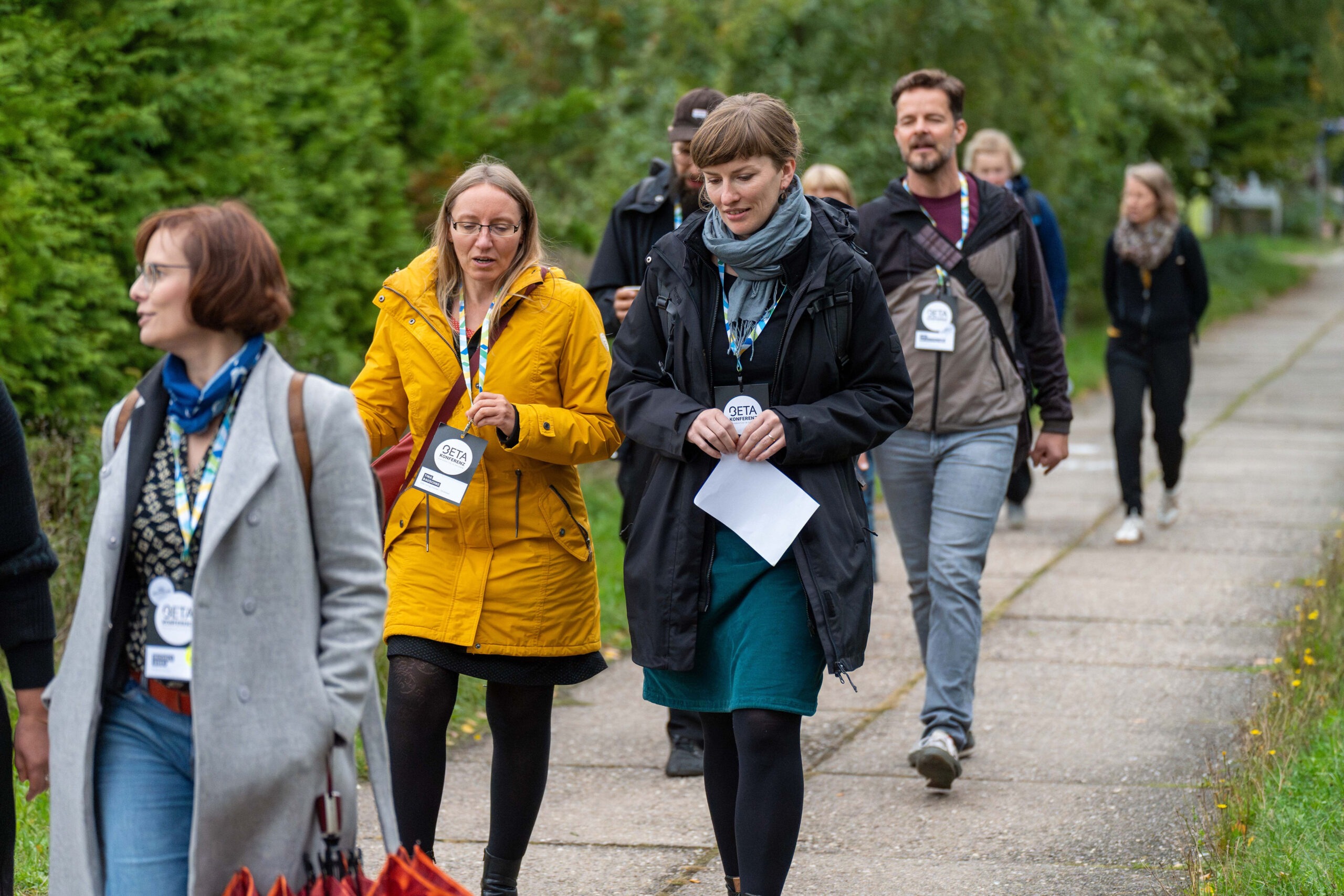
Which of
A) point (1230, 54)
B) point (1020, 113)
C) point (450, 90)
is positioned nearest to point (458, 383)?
point (450, 90)

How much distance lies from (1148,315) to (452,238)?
6367 millimetres

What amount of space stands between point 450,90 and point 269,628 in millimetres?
9029

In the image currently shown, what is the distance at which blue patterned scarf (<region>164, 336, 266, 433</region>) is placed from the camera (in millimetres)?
2730

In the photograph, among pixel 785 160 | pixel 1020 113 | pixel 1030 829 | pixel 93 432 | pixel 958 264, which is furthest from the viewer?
pixel 1020 113

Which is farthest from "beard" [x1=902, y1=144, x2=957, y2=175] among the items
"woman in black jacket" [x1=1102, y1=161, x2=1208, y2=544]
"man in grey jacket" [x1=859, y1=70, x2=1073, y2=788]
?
"woman in black jacket" [x1=1102, y1=161, x2=1208, y2=544]

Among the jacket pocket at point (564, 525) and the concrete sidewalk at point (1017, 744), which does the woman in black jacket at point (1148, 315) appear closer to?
the concrete sidewalk at point (1017, 744)

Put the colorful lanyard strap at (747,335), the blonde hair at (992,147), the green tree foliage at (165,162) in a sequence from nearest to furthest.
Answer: the colorful lanyard strap at (747,335), the green tree foliage at (165,162), the blonde hair at (992,147)

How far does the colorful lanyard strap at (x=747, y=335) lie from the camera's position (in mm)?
3773

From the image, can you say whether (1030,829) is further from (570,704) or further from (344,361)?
(344,361)

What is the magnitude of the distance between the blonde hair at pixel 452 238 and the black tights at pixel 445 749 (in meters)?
0.90

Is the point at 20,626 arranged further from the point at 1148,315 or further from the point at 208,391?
the point at 1148,315

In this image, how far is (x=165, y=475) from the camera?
2.77 metres

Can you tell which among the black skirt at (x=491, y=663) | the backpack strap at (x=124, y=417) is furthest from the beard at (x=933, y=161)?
the backpack strap at (x=124, y=417)

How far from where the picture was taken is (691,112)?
536 cm
